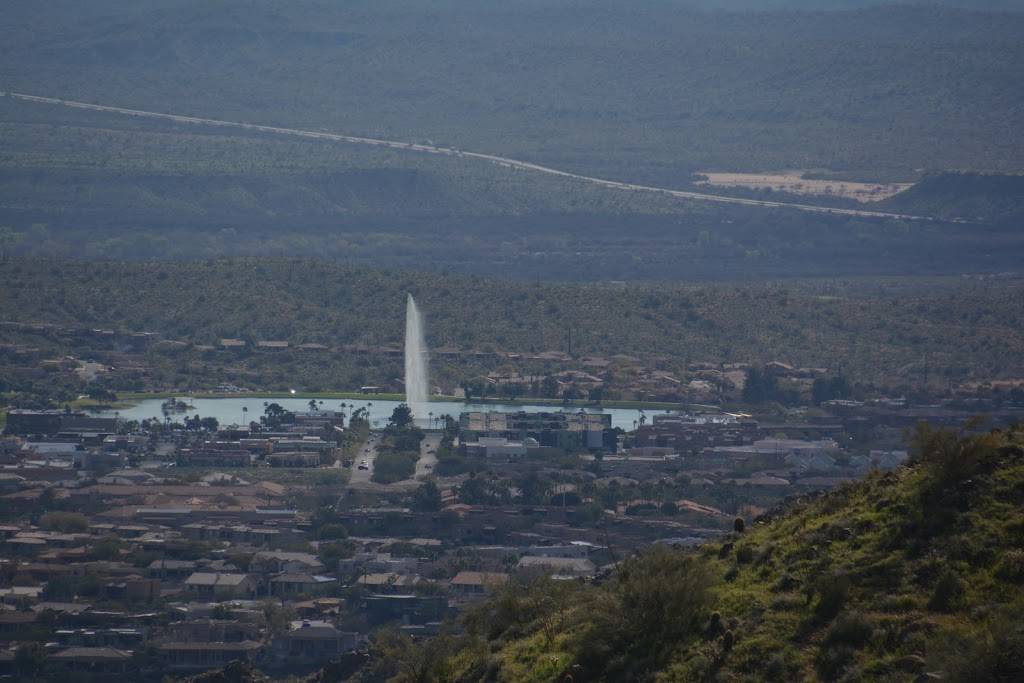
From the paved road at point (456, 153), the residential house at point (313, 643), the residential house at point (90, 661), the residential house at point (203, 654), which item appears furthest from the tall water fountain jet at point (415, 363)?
the paved road at point (456, 153)

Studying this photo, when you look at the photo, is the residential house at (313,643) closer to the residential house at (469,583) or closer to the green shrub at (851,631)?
the residential house at (469,583)

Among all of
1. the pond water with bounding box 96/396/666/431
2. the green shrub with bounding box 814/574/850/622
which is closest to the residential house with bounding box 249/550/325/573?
the pond water with bounding box 96/396/666/431

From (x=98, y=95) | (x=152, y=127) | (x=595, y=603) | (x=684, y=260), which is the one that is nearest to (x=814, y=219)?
(x=684, y=260)

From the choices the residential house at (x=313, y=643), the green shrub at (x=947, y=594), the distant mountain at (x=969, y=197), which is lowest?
the residential house at (x=313, y=643)

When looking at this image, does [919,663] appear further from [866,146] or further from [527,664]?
[866,146]

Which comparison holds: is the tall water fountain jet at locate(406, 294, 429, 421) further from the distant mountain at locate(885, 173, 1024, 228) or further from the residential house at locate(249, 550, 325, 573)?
the distant mountain at locate(885, 173, 1024, 228)
